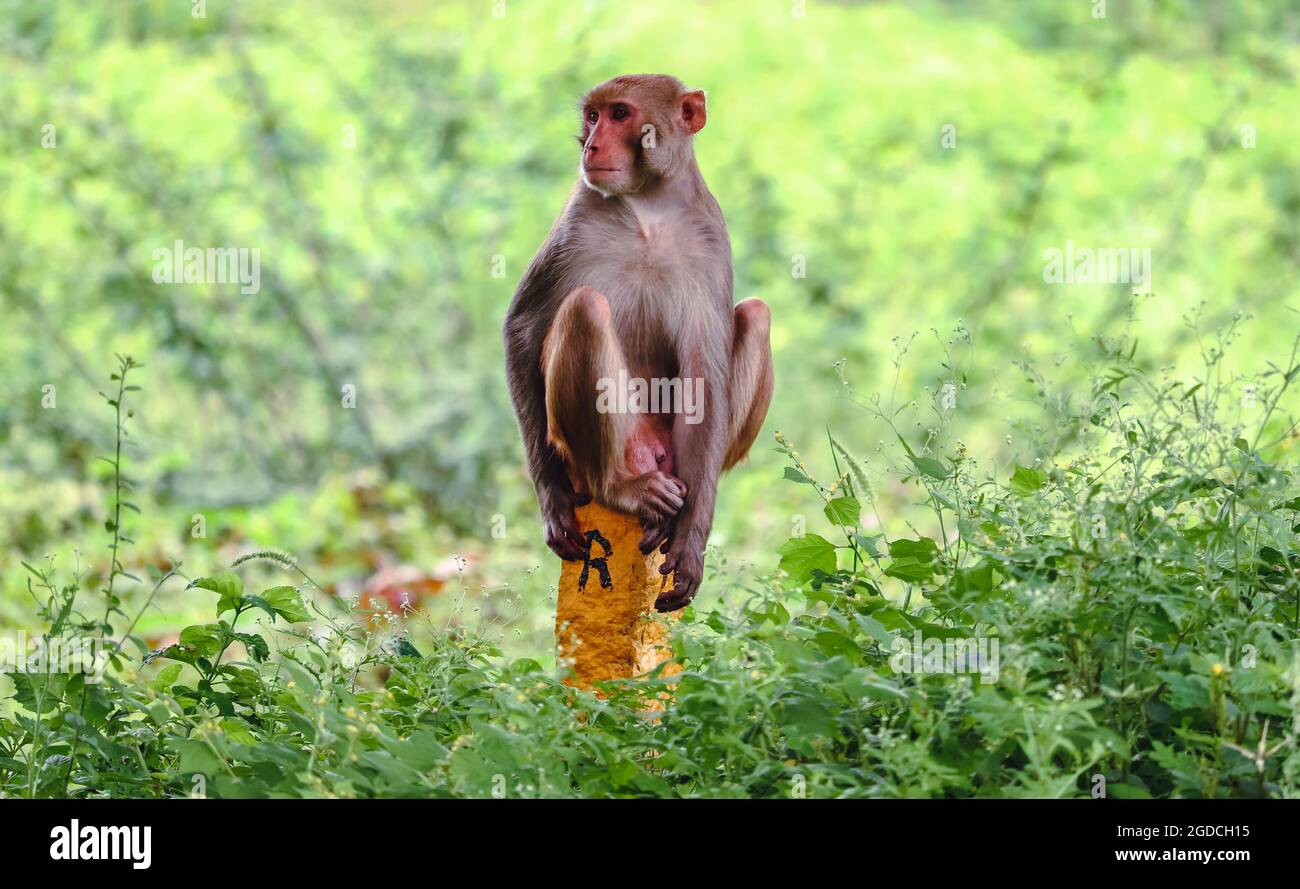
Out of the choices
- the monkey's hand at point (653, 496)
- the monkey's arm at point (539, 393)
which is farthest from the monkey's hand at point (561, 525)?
the monkey's hand at point (653, 496)

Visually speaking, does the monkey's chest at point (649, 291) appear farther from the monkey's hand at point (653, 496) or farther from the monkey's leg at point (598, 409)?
the monkey's hand at point (653, 496)

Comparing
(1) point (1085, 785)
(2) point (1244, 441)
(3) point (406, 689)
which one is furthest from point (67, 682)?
(2) point (1244, 441)

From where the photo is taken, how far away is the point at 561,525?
3.90 metres

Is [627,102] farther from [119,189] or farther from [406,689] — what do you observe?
[119,189]

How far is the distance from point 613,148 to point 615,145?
0.01 meters

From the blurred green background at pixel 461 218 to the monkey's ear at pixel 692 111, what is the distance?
523 centimetres

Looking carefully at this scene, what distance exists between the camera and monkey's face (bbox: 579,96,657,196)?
12.7 feet

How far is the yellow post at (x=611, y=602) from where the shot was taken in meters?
3.82

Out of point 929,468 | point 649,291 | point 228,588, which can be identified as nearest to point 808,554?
point 929,468

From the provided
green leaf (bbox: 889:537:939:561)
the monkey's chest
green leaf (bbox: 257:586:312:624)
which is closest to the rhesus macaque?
the monkey's chest

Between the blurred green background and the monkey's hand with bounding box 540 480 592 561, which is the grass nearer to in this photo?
the monkey's hand with bounding box 540 480 592 561

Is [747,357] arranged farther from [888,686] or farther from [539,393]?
[888,686]

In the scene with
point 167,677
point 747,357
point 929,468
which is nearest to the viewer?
point 929,468

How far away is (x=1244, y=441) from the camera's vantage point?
329cm
